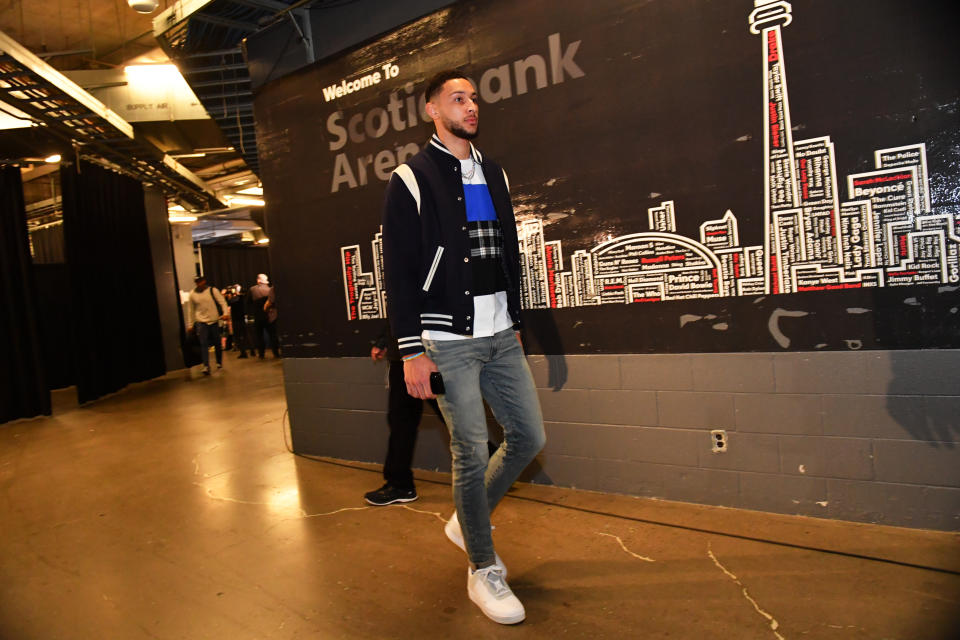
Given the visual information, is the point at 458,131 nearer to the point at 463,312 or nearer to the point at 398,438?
the point at 463,312

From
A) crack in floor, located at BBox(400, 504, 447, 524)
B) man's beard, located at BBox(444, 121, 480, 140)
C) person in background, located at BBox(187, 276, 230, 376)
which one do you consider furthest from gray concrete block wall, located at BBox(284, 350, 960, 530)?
person in background, located at BBox(187, 276, 230, 376)

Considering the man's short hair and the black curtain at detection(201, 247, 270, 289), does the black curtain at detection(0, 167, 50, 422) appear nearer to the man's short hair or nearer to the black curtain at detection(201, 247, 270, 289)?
the man's short hair

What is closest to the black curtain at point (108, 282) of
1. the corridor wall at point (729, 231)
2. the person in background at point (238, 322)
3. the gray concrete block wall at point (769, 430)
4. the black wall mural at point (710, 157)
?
the person in background at point (238, 322)

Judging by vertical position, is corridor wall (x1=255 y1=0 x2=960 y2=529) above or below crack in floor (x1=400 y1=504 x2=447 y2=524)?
above

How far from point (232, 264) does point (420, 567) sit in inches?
857

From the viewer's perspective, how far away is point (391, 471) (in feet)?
11.2

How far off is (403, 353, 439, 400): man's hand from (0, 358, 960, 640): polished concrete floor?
0.80 m

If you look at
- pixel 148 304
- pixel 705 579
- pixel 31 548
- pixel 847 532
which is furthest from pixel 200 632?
pixel 148 304

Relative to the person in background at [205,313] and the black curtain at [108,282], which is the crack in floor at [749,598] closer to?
the black curtain at [108,282]

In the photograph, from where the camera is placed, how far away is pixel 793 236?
8.41ft

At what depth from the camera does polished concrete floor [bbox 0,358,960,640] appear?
6.61 feet

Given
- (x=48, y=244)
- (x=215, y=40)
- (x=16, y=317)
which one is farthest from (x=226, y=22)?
(x=48, y=244)

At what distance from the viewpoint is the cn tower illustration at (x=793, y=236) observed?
234 cm

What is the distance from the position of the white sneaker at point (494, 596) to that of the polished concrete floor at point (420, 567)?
4cm
